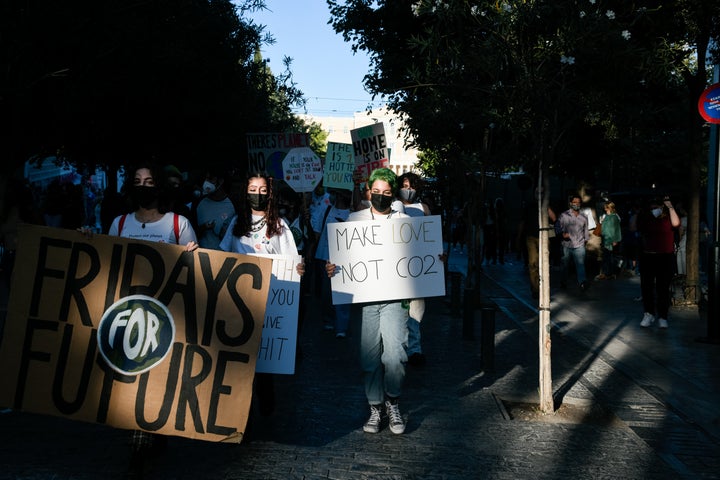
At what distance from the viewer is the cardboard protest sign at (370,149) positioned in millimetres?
14773

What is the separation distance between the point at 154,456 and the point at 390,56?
688 inches

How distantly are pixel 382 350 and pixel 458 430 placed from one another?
0.79 meters

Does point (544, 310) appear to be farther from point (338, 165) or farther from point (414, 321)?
point (338, 165)

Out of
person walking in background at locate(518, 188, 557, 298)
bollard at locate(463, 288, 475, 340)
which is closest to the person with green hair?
bollard at locate(463, 288, 475, 340)

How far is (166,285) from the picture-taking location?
5.76m

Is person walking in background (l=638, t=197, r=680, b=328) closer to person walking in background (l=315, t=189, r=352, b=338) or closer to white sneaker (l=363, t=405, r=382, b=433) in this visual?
person walking in background (l=315, t=189, r=352, b=338)

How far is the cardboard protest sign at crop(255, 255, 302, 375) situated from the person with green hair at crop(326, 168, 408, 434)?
344 millimetres

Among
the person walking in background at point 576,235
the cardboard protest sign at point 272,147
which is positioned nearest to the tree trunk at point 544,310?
the person walking in background at point 576,235

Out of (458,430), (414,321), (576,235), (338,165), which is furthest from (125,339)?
(576,235)

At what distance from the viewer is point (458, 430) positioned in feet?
22.4

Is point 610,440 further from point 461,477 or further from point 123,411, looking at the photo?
point 123,411

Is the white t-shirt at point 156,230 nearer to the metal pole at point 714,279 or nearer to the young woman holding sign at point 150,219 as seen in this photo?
the young woman holding sign at point 150,219

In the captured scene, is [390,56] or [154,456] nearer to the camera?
[154,456]

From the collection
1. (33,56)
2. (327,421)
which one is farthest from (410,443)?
(33,56)
